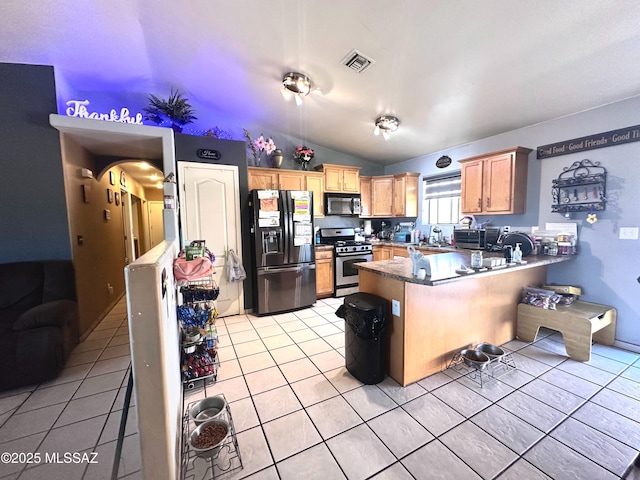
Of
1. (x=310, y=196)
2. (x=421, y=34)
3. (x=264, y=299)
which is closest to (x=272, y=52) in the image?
(x=421, y=34)

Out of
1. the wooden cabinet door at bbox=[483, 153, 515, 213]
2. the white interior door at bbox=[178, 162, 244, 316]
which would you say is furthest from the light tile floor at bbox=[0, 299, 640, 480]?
the wooden cabinet door at bbox=[483, 153, 515, 213]

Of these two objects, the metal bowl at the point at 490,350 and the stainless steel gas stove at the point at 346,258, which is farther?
the stainless steel gas stove at the point at 346,258

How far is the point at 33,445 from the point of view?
1.62 metres

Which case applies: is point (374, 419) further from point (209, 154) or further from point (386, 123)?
point (209, 154)

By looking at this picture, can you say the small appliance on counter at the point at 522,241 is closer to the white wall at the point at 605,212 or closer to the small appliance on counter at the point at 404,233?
the white wall at the point at 605,212

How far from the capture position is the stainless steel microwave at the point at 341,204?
15.7 feet

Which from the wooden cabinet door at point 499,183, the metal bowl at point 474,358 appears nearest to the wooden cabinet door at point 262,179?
the wooden cabinet door at point 499,183

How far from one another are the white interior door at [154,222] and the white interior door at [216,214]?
593 cm

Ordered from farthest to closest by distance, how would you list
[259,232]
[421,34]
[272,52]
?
[259,232] → [272,52] → [421,34]

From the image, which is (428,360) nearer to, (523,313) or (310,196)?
(523,313)

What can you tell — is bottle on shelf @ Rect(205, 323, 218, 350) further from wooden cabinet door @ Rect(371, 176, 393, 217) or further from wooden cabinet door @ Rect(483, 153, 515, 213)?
wooden cabinet door @ Rect(371, 176, 393, 217)

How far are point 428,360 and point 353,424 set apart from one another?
Answer: 3.02ft

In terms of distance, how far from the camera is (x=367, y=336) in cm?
208

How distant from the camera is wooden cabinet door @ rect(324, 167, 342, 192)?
186 inches
